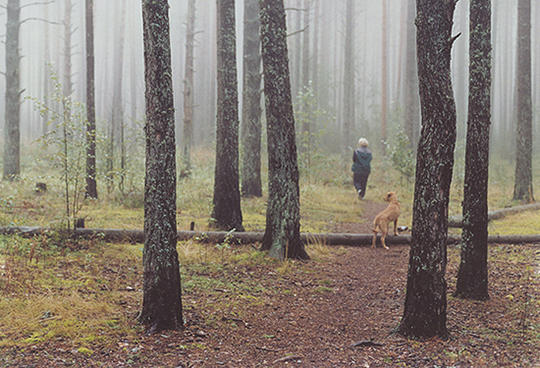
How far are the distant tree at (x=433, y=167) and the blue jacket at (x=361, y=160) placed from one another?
10.6 metres

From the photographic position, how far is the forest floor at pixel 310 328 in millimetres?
3641

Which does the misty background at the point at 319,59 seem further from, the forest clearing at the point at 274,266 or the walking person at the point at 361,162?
the forest clearing at the point at 274,266

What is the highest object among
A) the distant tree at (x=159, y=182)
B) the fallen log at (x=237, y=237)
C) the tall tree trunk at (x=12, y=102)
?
the tall tree trunk at (x=12, y=102)

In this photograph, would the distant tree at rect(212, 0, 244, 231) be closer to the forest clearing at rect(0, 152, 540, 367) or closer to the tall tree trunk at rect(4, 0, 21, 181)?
the forest clearing at rect(0, 152, 540, 367)

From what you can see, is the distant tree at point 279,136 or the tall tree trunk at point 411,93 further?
the tall tree trunk at point 411,93

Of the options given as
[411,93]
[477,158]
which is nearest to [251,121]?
[477,158]

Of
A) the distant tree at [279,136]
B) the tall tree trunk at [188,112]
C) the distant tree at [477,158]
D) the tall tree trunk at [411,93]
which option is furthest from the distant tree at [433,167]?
the tall tree trunk at [411,93]

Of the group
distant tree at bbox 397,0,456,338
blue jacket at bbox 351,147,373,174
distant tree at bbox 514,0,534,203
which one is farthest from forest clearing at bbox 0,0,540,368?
blue jacket at bbox 351,147,373,174

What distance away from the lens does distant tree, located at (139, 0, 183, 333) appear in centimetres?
401

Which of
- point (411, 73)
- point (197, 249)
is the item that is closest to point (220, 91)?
point (197, 249)

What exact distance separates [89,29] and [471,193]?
10621 mm

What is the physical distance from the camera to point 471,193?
5.09m

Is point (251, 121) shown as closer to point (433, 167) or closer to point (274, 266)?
point (274, 266)

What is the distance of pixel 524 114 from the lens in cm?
1285
